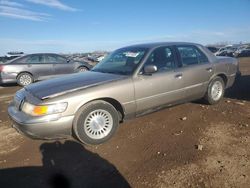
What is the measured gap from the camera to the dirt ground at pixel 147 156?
11.2ft

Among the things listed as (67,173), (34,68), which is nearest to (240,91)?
(67,173)

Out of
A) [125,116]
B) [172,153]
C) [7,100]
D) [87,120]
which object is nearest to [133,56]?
[125,116]

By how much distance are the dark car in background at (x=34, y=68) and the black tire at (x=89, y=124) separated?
853cm

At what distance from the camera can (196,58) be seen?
611cm

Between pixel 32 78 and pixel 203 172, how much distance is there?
1060 cm

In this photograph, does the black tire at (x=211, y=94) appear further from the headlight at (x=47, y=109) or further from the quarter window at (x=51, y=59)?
the quarter window at (x=51, y=59)

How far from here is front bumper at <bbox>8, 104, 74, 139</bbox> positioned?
417 centimetres

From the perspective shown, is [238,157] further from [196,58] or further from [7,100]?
[7,100]

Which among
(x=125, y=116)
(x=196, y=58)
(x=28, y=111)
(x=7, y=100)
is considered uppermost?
(x=196, y=58)

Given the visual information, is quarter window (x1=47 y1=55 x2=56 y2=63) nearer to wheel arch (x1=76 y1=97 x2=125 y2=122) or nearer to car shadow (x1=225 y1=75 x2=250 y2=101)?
car shadow (x1=225 y1=75 x2=250 y2=101)

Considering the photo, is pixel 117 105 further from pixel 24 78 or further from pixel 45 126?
pixel 24 78

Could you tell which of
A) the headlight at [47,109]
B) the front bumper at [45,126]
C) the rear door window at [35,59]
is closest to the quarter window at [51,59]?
the rear door window at [35,59]

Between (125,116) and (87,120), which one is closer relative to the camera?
(87,120)

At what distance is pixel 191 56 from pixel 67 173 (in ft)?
12.2
